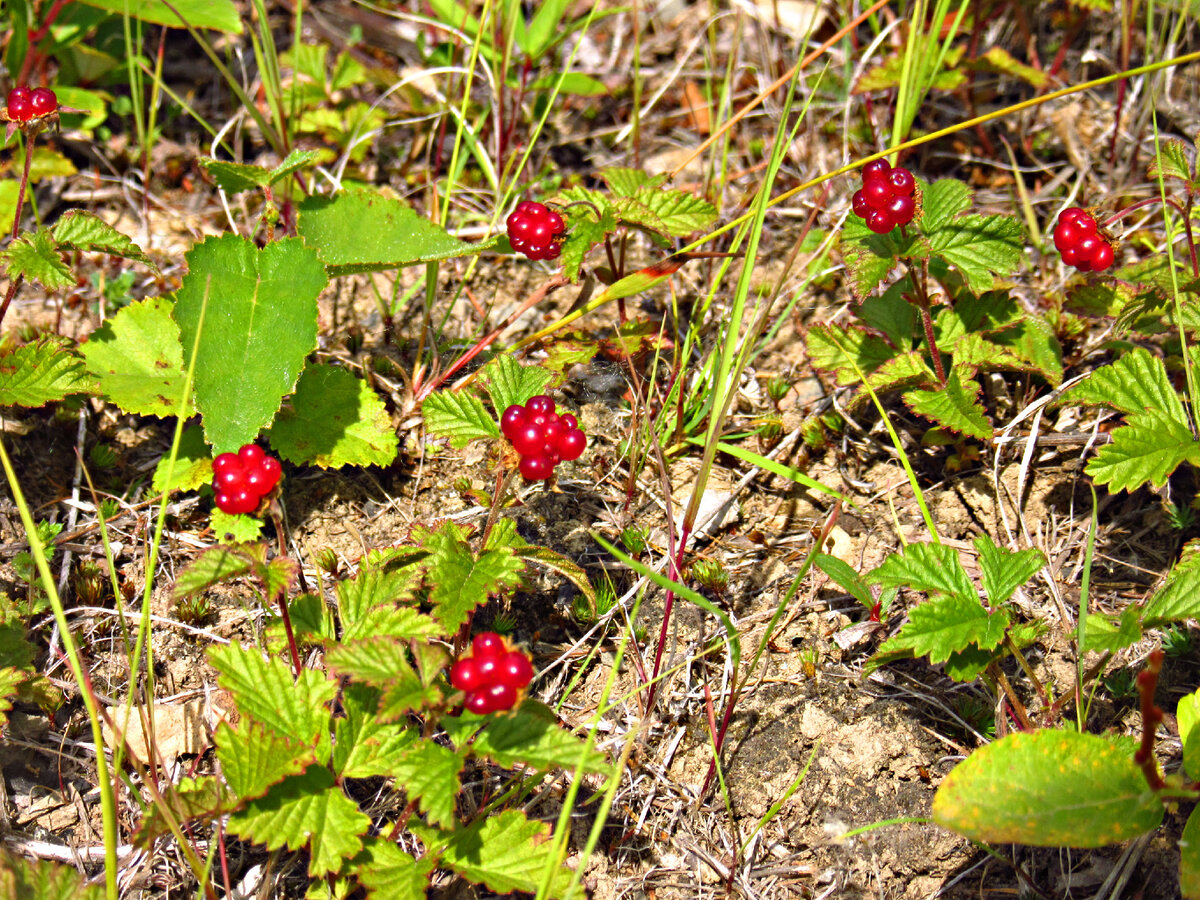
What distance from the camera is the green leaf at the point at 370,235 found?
3.17 metres

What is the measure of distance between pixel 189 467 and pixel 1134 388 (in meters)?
3.06

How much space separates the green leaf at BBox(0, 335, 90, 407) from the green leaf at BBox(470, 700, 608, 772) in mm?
1848

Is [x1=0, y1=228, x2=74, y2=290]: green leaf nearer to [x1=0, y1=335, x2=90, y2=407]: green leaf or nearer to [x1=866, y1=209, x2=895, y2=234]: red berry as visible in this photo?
[x1=0, y1=335, x2=90, y2=407]: green leaf

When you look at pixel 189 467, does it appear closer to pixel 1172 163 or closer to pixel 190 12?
pixel 190 12

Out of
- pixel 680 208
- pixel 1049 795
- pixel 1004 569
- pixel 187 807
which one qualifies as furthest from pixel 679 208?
pixel 187 807

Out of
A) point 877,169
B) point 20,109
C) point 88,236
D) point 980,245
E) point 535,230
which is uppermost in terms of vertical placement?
point 877,169

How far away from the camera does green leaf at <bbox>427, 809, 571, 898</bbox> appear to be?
2.19 meters

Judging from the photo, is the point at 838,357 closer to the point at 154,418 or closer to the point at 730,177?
the point at 730,177

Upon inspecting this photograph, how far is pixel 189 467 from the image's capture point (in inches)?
120

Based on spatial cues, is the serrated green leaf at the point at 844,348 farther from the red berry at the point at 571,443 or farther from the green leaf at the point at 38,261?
the green leaf at the point at 38,261

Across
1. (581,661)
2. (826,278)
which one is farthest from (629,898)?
(826,278)

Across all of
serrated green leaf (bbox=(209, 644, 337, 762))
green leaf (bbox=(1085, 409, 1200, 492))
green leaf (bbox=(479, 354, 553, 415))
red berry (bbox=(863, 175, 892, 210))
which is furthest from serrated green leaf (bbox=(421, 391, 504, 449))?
green leaf (bbox=(1085, 409, 1200, 492))

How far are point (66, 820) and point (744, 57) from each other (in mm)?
4436

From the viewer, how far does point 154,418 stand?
11.2ft
